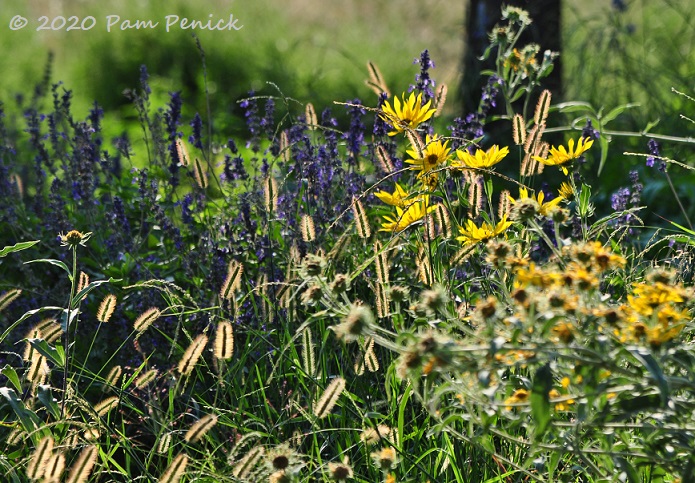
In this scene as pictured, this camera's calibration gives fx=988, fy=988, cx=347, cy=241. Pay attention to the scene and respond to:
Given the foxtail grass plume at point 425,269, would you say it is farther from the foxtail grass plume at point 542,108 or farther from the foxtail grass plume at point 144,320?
the foxtail grass plume at point 144,320

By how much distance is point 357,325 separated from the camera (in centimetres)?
177

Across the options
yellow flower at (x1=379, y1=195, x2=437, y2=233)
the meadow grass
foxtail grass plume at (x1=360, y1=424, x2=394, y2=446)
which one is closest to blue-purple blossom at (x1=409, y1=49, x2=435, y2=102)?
the meadow grass

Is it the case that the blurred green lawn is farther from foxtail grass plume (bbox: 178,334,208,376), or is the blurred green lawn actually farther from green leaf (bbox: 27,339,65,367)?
foxtail grass plume (bbox: 178,334,208,376)

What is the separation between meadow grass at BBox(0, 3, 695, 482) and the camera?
1865 millimetres

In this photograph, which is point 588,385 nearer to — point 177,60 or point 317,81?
point 317,81

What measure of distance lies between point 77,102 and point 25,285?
5.43 meters

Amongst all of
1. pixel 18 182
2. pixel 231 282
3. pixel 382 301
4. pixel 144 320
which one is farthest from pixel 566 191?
pixel 18 182

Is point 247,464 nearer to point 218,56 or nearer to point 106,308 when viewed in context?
point 106,308

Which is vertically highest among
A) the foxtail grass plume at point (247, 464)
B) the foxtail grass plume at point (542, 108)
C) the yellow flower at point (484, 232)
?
the foxtail grass plume at point (542, 108)

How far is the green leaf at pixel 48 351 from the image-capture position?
239cm

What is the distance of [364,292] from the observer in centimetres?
329

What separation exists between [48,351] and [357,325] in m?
1.00

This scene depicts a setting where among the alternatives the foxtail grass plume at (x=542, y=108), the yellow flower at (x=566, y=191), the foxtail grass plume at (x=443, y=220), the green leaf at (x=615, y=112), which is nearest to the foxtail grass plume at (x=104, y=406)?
the foxtail grass plume at (x=443, y=220)

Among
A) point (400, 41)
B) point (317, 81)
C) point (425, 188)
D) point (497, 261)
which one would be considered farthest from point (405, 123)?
point (400, 41)
